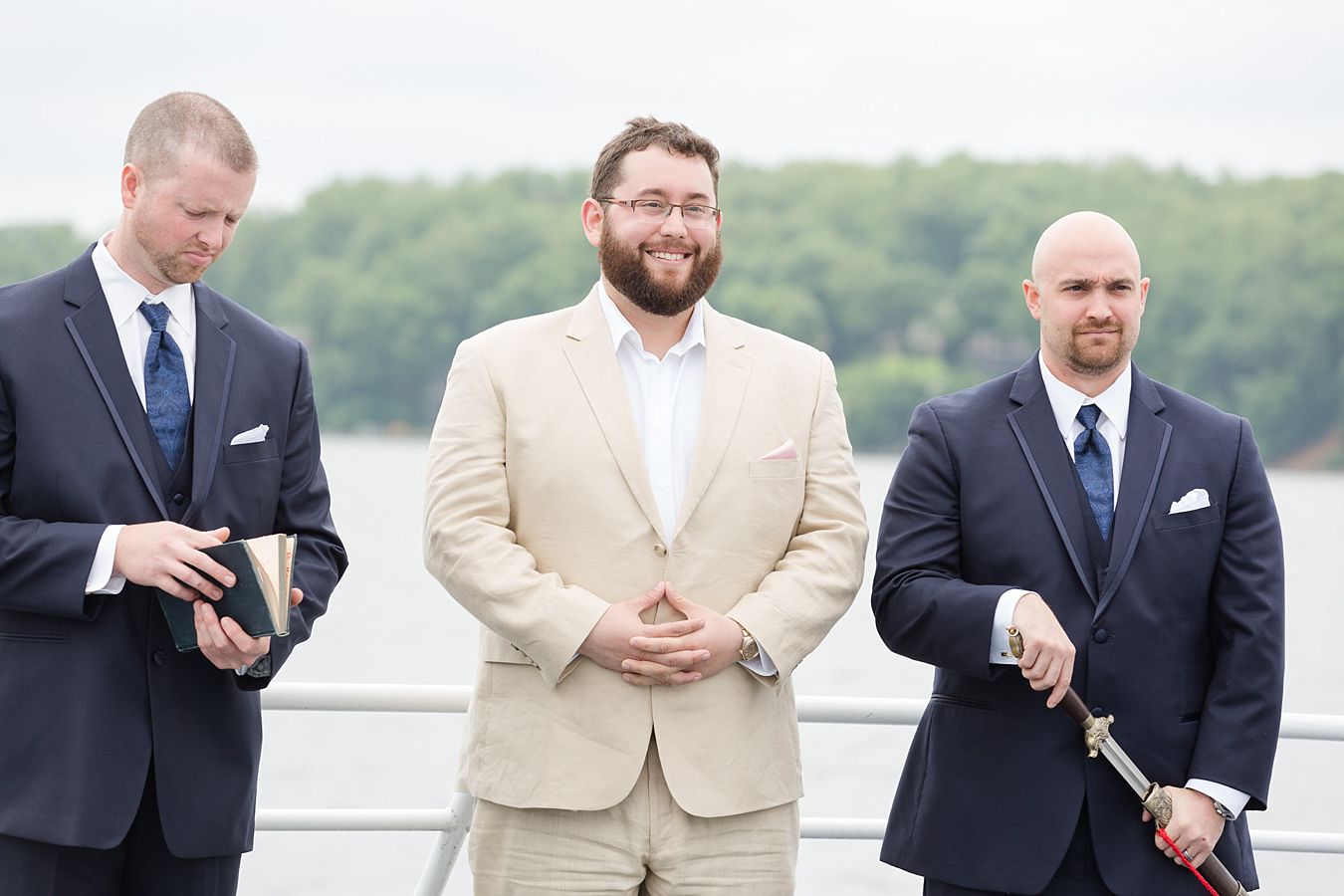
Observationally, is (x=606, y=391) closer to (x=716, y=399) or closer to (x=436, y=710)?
(x=716, y=399)

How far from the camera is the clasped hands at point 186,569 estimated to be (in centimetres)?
293

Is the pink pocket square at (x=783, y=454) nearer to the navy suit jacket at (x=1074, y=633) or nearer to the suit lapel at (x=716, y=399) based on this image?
the suit lapel at (x=716, y=399)

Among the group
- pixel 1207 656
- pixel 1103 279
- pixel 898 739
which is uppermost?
pixel 1103 279

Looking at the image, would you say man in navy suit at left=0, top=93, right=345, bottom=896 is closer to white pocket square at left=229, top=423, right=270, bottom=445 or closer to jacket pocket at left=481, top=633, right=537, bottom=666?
white pocket square at left=229, top=423, right=270, bottom=445

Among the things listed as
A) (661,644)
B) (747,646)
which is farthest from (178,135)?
(747,646)

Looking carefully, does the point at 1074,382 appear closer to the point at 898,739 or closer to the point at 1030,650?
the point at 1030,650

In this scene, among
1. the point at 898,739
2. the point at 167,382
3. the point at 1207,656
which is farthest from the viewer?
the point at 898,739

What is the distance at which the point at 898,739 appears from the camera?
15.9 metres

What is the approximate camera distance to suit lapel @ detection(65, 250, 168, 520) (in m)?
3.09

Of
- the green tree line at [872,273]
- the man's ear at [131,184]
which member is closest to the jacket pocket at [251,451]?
the man's ear at [131,184]

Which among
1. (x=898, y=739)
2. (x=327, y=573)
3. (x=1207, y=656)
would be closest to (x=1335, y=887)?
(x=898, y=739)

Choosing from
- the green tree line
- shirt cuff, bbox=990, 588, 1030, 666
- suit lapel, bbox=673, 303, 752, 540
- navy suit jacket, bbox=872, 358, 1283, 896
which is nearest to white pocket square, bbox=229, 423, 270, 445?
suit lapel, bbox=673, 303, 752, 540

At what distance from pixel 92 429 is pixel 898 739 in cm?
1356

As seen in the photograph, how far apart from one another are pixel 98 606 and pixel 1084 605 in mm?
1964
